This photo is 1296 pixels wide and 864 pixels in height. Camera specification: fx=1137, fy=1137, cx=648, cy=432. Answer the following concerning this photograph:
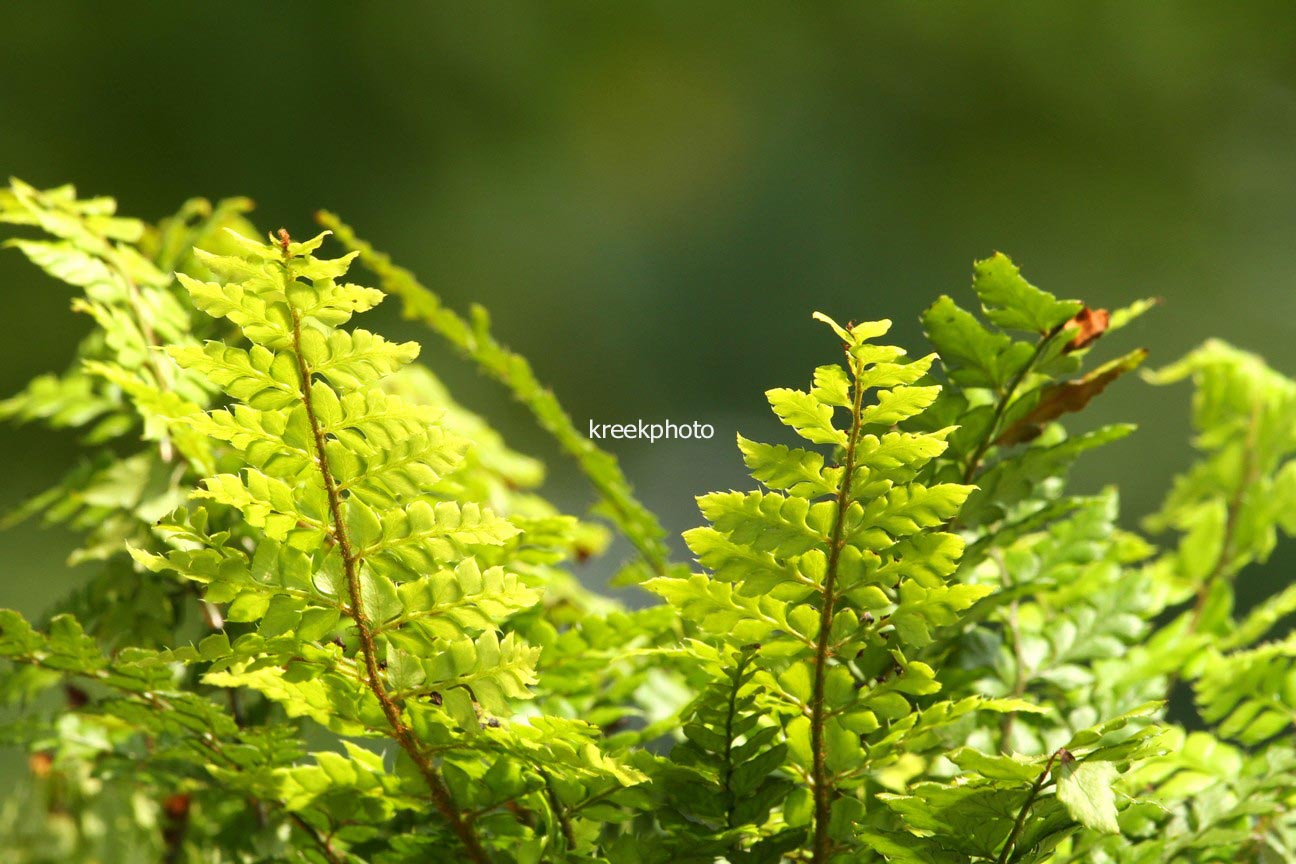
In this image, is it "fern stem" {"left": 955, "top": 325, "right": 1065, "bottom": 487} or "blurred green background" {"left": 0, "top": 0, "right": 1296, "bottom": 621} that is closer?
"fern stem" {"left": 955, "top": 325, "right": 1065, "bottom": 487}

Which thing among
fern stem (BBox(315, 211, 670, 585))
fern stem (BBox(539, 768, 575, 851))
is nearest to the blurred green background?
fern stem (BBox(315, 211, 670, 585))

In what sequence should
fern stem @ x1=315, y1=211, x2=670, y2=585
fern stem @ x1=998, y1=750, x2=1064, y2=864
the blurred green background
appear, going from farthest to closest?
1. the blurred green background
2. fern stem @ x1=315, y1=211, x2=670, y2=585
3. fern stem @ x1=998, y1=750, x2=1064, y2=864

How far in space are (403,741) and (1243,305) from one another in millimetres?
2321

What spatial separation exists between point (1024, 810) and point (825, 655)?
45mm

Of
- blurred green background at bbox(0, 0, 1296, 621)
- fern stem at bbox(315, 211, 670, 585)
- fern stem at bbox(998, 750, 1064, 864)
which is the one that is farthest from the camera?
blurred green background at bbox(0, 0, 1296, 621)

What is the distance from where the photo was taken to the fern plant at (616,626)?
0.66 ft

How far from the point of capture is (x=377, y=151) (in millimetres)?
2201

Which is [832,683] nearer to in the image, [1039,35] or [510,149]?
[510,149]

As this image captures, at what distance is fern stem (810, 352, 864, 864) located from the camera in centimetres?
21

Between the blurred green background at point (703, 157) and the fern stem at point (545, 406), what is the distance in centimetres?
134

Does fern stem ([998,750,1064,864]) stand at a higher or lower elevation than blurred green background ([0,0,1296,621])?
lower

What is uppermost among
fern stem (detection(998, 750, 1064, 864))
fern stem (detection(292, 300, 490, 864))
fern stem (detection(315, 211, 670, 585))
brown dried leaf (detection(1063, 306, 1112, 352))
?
fern stem (detection(315, 211, 670, 585))

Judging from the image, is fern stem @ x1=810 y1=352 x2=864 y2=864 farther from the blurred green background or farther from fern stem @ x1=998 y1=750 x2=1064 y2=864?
the blurred green background

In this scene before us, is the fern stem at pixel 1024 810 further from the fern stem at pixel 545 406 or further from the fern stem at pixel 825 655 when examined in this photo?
the fern stem at pixel 545 406
